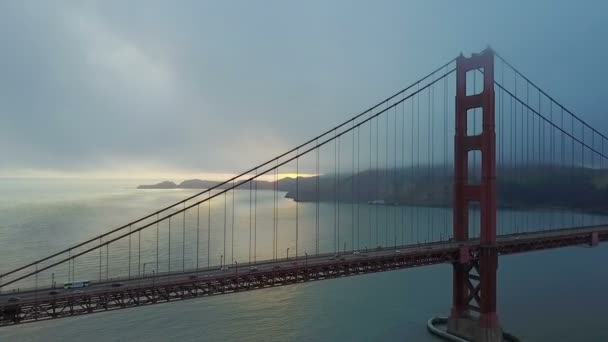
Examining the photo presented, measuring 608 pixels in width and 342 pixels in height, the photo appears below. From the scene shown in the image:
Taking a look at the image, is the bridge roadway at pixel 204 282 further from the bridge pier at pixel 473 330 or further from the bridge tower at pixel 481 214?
the bridge pier at pixel 473 330

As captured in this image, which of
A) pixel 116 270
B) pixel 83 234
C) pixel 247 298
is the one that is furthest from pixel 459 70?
pixel 83 234

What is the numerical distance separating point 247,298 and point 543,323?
1455cm

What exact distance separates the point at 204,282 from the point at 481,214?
11.5 m

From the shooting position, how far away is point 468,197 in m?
19.3

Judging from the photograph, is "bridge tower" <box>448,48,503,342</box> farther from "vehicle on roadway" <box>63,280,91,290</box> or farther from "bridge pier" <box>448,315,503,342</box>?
"vehicle on roadway" <box>63,280,91,290</box>

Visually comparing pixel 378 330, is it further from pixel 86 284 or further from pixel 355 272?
pixel 86 284

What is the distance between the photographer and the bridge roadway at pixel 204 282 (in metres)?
11.3

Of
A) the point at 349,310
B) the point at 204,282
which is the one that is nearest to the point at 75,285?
the point at 204,282

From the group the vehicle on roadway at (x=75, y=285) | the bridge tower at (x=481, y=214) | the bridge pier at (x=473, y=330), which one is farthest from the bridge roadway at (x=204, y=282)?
the bridge pier at (x=473, y=330)

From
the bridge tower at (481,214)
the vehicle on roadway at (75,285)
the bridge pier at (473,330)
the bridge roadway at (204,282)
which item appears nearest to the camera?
the bridge roadway at (204,282)

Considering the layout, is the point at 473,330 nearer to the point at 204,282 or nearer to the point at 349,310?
the point at 349,310

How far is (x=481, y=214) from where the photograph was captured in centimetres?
1855

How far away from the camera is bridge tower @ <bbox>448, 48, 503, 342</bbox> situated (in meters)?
18.0

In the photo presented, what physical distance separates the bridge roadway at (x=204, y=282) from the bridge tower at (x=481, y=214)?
0.55 metres
